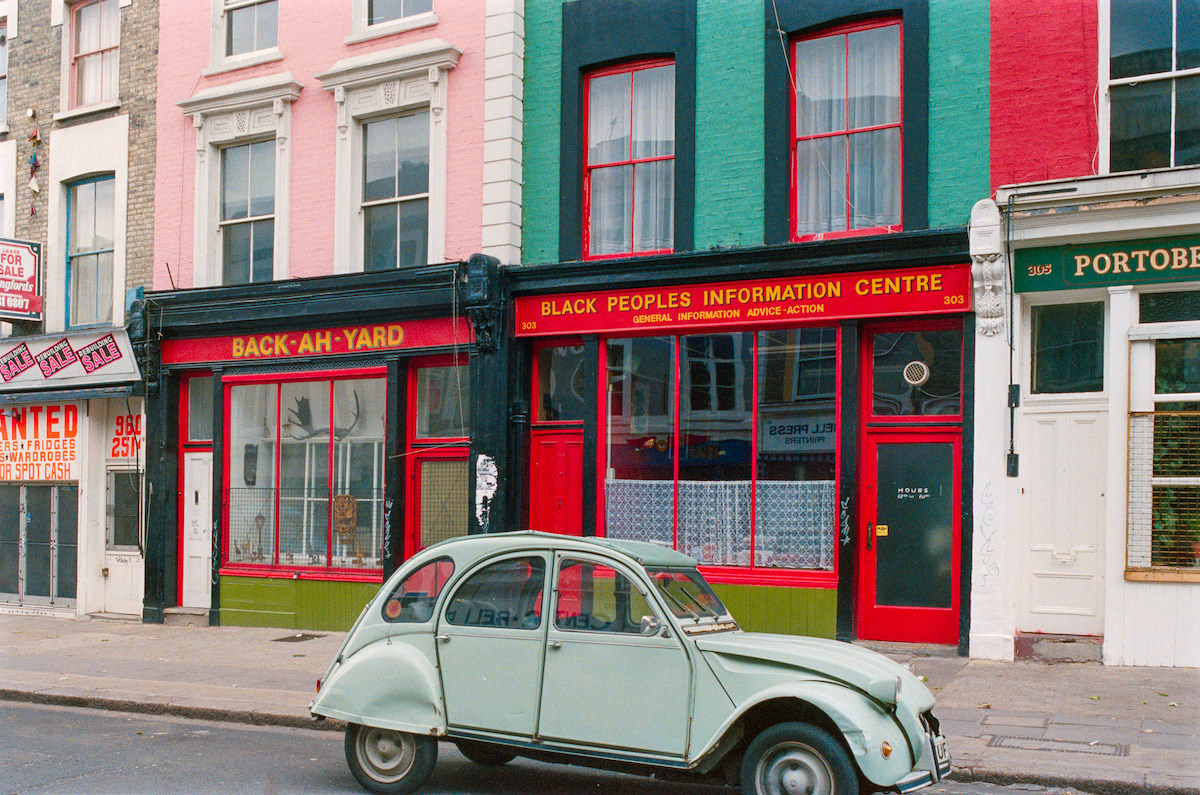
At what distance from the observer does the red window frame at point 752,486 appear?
12.6 metres

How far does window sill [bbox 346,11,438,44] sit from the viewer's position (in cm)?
1524

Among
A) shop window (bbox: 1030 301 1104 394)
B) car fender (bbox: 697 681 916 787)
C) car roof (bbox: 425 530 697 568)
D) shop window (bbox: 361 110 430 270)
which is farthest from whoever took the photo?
shop window (bbox: 361 110 430 270)

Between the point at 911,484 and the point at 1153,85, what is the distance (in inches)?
182

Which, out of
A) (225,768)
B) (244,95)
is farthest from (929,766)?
(244,95)

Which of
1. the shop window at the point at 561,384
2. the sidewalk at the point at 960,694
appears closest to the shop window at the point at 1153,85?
the sidewalk at the point at 960,694

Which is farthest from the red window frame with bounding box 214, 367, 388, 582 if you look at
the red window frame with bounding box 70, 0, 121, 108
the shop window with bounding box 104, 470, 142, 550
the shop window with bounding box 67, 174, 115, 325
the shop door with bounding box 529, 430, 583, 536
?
the red window frame with bounding box 70, 0, 121, 108

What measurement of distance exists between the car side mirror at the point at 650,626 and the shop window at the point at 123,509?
12.7 meters

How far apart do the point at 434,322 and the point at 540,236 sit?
179 cm

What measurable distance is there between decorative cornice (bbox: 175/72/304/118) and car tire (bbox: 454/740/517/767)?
35.9ft

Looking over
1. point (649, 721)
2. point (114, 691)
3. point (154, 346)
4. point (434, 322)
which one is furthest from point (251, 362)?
point (649, 721)

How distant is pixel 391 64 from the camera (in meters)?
15.3

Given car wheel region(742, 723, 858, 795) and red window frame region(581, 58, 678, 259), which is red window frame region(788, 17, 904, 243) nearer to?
red window frame region(581, 58, 678, 259)

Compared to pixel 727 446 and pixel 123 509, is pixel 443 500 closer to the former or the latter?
pixel 727 446

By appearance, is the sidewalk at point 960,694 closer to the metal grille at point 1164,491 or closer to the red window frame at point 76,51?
the metal grille at point 1164,491
